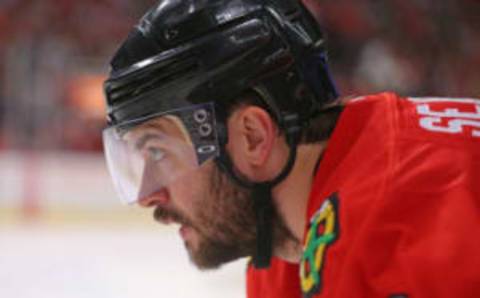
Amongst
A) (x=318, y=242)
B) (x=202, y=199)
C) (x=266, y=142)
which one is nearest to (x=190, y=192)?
(x=202, y=199)

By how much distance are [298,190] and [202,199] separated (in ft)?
0.40

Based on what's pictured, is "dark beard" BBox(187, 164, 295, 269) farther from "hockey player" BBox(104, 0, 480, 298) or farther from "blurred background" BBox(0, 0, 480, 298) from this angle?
"blurred background" BBox(0, 0, 480, 298)

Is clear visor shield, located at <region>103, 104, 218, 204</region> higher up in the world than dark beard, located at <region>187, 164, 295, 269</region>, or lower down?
higher up

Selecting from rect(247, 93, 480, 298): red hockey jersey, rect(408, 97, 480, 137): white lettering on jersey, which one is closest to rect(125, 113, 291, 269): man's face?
rect(247, 93, 480, 298): red hockey jersey

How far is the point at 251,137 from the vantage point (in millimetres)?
1076

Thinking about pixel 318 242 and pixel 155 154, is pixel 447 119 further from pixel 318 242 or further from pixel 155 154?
pixel 155 154

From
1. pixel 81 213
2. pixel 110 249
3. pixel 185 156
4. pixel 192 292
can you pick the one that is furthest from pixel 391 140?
pixel 81 213

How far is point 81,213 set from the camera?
15.0 ft

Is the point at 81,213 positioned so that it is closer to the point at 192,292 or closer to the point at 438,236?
the point at 192,292

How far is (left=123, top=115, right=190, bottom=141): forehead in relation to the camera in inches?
42.9

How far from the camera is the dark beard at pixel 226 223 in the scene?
3.60 feet

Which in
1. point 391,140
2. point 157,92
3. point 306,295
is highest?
point 157,92

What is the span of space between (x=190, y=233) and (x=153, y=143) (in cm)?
13

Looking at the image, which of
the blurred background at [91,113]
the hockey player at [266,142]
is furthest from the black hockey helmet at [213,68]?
the blurred background at [91,113]
